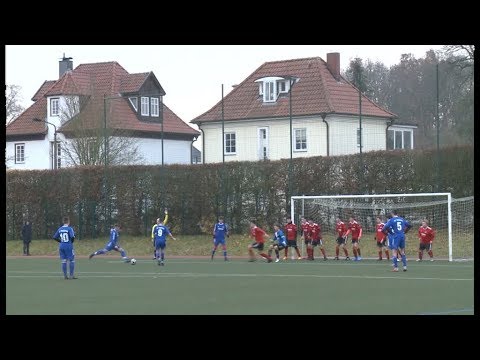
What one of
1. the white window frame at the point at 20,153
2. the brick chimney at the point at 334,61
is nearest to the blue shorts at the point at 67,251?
the brick chimney at the point at 334,61

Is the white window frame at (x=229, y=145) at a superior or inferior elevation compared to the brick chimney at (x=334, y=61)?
inferior

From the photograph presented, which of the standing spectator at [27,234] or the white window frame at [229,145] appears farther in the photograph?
the white window frame at [229,145]

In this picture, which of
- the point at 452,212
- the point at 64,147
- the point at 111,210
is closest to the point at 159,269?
the point at 452,212

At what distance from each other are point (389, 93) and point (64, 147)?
38093 millimetres

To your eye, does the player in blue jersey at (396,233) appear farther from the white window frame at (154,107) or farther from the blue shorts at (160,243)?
the white window frame at (154,107)

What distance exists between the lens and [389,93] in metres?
88.3

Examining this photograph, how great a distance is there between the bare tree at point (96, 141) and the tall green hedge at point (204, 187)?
9.86 ft

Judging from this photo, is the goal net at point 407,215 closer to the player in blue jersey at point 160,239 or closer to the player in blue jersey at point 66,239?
the player in blue jersey at point 160,239

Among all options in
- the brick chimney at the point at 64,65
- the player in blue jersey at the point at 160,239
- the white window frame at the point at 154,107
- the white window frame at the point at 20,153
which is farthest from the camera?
the brick chimney at the point at 64,65

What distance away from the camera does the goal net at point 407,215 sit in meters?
38.0

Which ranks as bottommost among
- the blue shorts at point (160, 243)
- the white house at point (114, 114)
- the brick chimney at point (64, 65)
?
the blue shorts at point (160, 243)

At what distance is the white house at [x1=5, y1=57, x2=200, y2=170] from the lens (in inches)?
2527

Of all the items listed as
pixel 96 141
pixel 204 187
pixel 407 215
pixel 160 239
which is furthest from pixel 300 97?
pixel 160 239

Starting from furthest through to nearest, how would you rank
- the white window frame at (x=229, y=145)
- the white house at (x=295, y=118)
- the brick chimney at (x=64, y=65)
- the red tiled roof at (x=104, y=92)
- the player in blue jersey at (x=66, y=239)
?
the brick chimney at (x=64, y=65), the red tiled roof at (x=104, y=92), the white window frame at (x=229, y=145), the white house at (x=295, y=118), the player in blue jersey at (x=66, y=239)
